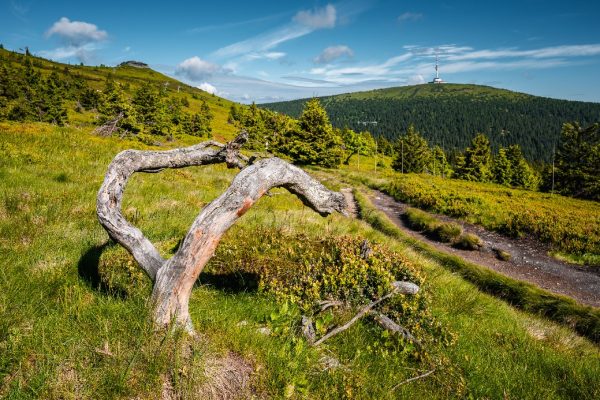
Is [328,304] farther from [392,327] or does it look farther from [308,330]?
[392,327]

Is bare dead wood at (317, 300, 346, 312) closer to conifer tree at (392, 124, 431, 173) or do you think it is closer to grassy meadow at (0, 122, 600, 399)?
grassy meadow at (0, 122, 600, 399)

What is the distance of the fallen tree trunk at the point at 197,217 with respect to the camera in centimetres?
357

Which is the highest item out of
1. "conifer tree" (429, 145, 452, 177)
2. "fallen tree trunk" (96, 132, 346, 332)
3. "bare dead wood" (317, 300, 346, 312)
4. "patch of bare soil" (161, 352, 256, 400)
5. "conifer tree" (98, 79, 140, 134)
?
"conifer tree" (98, 79, 140, 134)

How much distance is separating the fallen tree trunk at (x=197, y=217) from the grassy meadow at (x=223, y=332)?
338mm

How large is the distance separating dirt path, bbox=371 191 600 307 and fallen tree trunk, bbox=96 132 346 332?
41.8ft

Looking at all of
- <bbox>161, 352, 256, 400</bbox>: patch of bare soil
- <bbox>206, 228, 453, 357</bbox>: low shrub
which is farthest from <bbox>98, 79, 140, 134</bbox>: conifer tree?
<bbox>161, 352, 256, 400</bbox>: patch of bare soil

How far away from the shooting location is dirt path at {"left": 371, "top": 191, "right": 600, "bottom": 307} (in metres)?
12.8

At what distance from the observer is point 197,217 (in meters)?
3.73

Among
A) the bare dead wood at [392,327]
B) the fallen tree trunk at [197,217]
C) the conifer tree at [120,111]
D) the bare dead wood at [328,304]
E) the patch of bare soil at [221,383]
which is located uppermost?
the conifer tree at [120,111]

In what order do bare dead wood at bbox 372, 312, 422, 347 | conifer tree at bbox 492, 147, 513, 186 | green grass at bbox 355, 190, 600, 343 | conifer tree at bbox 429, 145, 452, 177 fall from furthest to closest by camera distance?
conifer tree at bbox 429, 145, 452, 177 < conifer tree at bbox 492, 147, 513, 186 < green grass at bbox 355, 190, 600, 343 < bare dead wood at bbox 372, 312, 422, 347

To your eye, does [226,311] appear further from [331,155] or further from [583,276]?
[331,155]

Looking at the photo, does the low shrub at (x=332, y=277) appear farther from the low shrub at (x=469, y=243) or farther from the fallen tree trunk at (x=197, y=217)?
the low shrub at (x=469, y=243)

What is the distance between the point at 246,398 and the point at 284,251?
4.43 metres

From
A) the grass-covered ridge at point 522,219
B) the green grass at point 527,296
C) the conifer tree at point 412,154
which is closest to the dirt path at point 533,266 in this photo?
the grass-covered ridge at point 522,219
